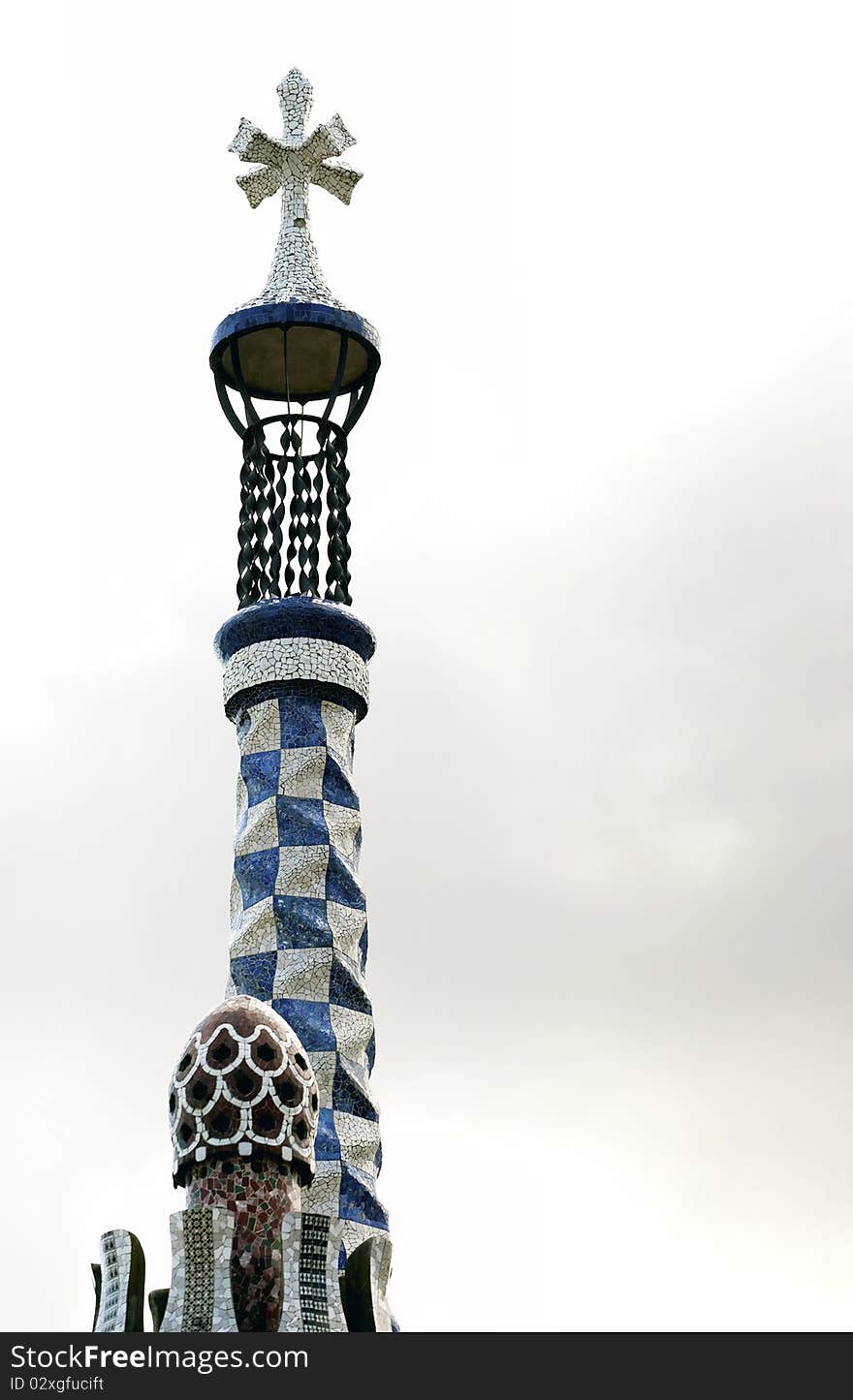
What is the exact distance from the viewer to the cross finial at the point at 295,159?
47.3 ft

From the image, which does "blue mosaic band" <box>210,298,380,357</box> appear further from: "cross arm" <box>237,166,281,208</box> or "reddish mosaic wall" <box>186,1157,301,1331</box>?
"reddish mosaic wall" <box>186,1157,301,1331</box>

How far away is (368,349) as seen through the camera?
1402cm

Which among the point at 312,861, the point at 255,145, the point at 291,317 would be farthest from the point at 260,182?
the point at 312,861

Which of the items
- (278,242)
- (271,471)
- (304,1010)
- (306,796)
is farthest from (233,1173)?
(278,242)

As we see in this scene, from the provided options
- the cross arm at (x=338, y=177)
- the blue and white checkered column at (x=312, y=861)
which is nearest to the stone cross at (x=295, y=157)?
the cross arm at (x=338, y=177)

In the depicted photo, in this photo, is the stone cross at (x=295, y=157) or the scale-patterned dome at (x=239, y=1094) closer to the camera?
the scale-patterned dome at (x=239, y=1094)

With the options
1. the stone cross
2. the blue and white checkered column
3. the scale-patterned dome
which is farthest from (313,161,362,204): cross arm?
the scale-patterned dome

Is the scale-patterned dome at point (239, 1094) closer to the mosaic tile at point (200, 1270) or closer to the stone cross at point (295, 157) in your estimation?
the mosaic tile at point (200, 1270)

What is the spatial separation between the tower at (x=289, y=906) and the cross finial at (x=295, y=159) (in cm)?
1

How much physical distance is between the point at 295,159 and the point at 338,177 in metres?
0.29

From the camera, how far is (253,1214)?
9289 millimetres

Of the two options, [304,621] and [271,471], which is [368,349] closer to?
[271,471]

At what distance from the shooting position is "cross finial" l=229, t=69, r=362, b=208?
568 inches
